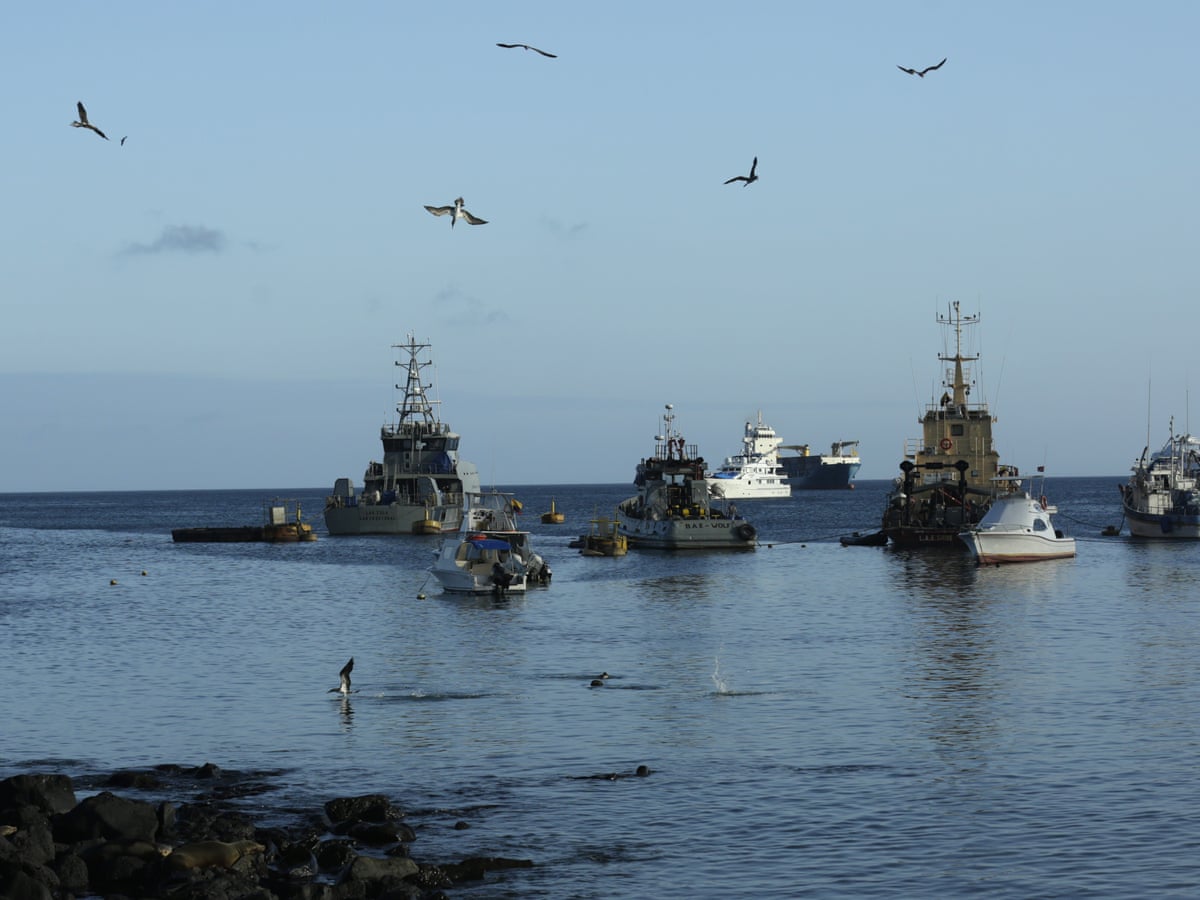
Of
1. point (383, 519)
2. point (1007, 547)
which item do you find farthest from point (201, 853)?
point (383, 519)

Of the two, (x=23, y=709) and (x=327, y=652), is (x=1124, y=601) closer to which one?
(x=327, y=652)

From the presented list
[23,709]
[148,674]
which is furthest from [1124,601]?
[23,709]

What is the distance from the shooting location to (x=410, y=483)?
128750mm

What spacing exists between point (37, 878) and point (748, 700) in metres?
20.4

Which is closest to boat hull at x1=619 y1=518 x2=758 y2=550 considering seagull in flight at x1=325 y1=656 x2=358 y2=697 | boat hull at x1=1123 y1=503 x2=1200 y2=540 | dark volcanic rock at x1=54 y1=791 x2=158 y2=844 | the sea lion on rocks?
boat hull at x1=1123 y1=503 x2=1200 y2=540

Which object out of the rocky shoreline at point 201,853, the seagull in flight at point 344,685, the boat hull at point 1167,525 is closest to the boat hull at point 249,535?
the boat hull at point 1167,525

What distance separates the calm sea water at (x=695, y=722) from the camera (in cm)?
2350

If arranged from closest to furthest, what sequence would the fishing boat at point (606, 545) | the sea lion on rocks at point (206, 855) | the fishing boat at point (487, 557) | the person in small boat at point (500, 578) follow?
the sea lion on rocks at point (206, 855) < the person in small boat at point (500, 578) < the fishing boat at point (487, 557) < the fishing boat at point (606, 545)

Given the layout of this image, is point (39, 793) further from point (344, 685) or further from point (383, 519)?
point (383, 519)

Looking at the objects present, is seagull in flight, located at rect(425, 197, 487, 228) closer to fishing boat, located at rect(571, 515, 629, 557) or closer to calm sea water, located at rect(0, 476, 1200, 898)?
calm sea water, located at rect(0, 476, 1200, 898)

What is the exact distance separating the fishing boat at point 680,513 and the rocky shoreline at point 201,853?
77472mm

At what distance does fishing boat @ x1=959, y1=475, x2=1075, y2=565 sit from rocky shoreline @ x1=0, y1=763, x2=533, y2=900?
66.8 metres

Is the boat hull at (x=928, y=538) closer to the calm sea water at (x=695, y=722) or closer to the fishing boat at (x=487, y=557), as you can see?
the calm sea water at (x=695, y=722)

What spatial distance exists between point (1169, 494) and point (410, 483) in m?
60.4
